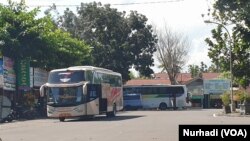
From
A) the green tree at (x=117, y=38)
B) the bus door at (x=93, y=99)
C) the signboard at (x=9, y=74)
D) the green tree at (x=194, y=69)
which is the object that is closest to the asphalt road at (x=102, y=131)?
the bus door at (x=93, y=99)

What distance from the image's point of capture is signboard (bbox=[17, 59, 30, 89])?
138 feet

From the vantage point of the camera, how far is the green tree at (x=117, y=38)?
67769mm

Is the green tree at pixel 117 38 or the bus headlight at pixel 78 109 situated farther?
the green tree at pixel 117 38

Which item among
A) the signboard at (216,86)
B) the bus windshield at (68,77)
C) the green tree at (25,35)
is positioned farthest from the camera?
the signboard at (216,86)

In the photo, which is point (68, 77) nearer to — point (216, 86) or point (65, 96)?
point (65, 96)

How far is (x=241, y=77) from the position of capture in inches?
1783

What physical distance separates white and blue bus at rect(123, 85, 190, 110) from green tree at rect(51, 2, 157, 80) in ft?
16.2

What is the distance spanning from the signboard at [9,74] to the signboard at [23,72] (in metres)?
0.61

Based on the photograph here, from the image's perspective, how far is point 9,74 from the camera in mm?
40562

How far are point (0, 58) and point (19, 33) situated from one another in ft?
9.93

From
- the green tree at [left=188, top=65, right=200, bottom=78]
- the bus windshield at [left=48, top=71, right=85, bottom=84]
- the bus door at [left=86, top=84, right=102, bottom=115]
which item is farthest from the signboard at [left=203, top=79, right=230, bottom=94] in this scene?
the bus windshield at [left=48, top=71, right=85, bottom=84]

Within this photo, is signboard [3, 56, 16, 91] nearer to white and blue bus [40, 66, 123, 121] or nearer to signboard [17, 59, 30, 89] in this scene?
signboard [17, 59, 30, 89]

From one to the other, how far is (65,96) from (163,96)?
33.0 meters

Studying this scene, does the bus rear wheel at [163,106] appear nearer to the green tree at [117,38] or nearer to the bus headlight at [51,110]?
the green tree at [117,38]
